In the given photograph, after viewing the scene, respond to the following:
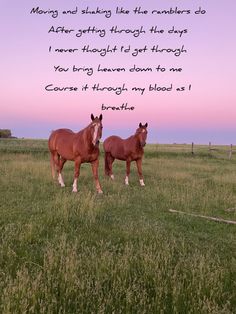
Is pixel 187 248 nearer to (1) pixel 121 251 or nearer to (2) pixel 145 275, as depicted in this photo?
(1) pixel 121 251

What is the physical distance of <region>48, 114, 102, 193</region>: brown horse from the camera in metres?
11.6

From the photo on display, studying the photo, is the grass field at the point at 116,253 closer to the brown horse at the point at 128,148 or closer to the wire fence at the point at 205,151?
the brown horse at the point at 128,148

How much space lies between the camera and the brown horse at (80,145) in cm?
1164

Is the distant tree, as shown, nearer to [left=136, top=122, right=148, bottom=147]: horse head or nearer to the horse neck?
[left=136, top=122, right=148, bottom=147]: horse head

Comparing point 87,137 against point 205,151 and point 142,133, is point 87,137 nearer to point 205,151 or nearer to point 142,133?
point 142,133

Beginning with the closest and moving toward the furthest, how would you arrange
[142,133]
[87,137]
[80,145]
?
[87,137] < [80,145] < [142,133]

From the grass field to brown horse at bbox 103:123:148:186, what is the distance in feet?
7.86

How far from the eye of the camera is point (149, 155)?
3403 centimetres

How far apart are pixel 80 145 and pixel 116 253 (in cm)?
705

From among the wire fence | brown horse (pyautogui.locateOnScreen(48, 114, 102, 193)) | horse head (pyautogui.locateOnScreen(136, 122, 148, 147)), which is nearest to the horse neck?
brown horse (pyautogui.locateOnScreen(48, 114, 102, 193))

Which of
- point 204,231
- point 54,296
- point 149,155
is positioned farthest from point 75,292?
point 149,155

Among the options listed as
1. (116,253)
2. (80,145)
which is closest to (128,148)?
(80,145)

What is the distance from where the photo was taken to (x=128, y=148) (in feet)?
50.8

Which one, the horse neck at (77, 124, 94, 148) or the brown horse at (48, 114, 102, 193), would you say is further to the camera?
the horse neck at (77, 124, 94, 148)
